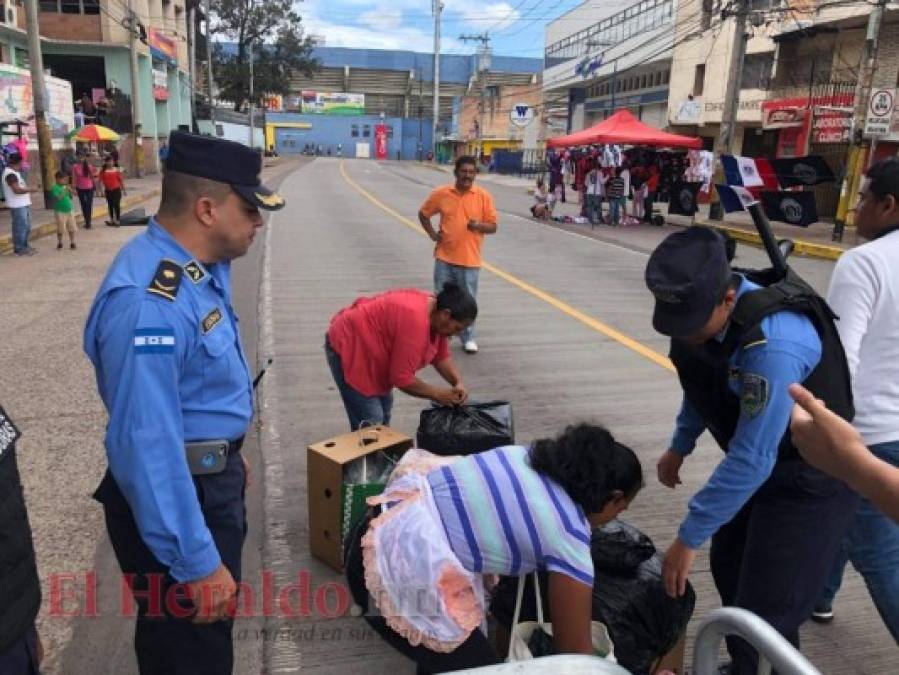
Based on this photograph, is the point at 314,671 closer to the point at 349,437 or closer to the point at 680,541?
the point at 349,437

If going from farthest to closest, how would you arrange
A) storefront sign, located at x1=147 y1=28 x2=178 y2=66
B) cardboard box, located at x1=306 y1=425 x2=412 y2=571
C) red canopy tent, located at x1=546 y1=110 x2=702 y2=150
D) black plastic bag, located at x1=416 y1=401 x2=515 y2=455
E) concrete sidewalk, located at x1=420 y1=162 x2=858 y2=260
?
1. storefront sign, located at x1=147 y1=28 x2=178 y2=66
2. red canopy tent, located at x1=546 y1=110 x2=702 y2=150
3. concrete sidewalk, located at x1=420 y1=162 x2=858 y2=260
4. black plastic bag, located at x1=416 y1=401 x2=515 y2=455
5. cardboard box, located at x1=306 y1=425 x2=412 y2=571

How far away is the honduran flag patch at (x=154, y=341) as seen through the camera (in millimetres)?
1814

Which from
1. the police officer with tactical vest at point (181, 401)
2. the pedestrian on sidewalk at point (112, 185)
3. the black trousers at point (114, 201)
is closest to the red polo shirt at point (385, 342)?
the police officer with tactical vest at point (181, 401)

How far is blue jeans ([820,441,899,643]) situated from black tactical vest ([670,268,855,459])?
1.42 feet

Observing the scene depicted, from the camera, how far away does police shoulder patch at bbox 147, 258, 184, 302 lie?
1.87 metres

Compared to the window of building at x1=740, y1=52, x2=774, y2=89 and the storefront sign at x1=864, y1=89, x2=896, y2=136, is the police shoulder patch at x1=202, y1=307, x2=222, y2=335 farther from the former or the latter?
the window of building at x1=740, y1=52, x2=774, y2=89

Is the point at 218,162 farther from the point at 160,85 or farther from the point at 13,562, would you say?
the point at 160,85

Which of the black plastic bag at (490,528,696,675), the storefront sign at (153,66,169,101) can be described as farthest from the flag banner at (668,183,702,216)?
the storefront sign at (153,66,169,101)

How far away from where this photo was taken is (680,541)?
228 cm

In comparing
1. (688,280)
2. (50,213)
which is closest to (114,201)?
(50,213)

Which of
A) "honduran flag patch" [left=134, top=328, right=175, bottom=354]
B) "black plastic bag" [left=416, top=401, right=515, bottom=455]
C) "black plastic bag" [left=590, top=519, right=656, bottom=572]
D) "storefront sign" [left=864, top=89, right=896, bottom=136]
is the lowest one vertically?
"black plastic bag" [left=590, top=519, right=656, bottom=572]

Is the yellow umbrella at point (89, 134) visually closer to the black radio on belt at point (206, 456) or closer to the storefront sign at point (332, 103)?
the black radio on belt at point (206, 456)

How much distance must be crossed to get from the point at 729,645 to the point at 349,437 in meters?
1.82

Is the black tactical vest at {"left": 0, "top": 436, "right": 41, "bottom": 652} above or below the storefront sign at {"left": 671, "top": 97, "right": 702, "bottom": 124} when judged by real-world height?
below
